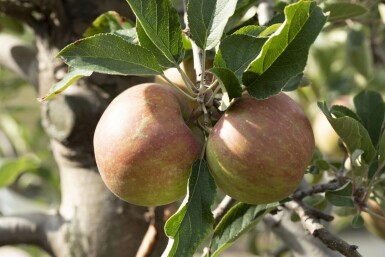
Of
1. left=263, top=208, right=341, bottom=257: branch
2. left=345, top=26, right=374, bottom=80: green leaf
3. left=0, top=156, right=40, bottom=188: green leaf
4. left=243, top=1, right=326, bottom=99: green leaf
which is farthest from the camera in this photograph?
left=345, top=26, right=374, bottom=80: green leaf

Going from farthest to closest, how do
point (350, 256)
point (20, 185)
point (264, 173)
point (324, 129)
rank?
point (20, 185) < point (324, 129) < point (350, 256) < point (264, 173)

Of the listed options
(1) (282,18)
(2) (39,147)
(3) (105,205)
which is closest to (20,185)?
(2) (39,147)

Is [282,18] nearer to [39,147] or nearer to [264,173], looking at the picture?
[264,173]

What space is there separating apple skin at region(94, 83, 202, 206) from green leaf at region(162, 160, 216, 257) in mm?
21

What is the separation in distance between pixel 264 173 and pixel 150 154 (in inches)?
4.8

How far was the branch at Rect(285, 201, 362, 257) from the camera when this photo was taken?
2.69ft

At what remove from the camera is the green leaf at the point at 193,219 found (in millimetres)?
740

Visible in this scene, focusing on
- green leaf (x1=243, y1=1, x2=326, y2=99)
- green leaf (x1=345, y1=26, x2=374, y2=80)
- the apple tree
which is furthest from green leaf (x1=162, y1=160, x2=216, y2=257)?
green leaf (x1=345, y1=26, x2=374, y2=80)

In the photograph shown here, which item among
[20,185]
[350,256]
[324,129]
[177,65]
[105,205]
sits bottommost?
[20,185]

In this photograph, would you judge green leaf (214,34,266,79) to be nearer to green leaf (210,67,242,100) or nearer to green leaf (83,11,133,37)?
green leaf (210,67,242,100)

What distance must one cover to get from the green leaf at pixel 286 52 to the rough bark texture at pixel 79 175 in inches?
19.5

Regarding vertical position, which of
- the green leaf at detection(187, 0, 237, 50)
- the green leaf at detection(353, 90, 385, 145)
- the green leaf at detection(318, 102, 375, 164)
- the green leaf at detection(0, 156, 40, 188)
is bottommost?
the green leaf at detection(0, 156, 40, 188)

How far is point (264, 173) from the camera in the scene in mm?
709

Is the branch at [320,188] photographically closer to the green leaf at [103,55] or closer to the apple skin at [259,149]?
the apple skin at [259,149]
